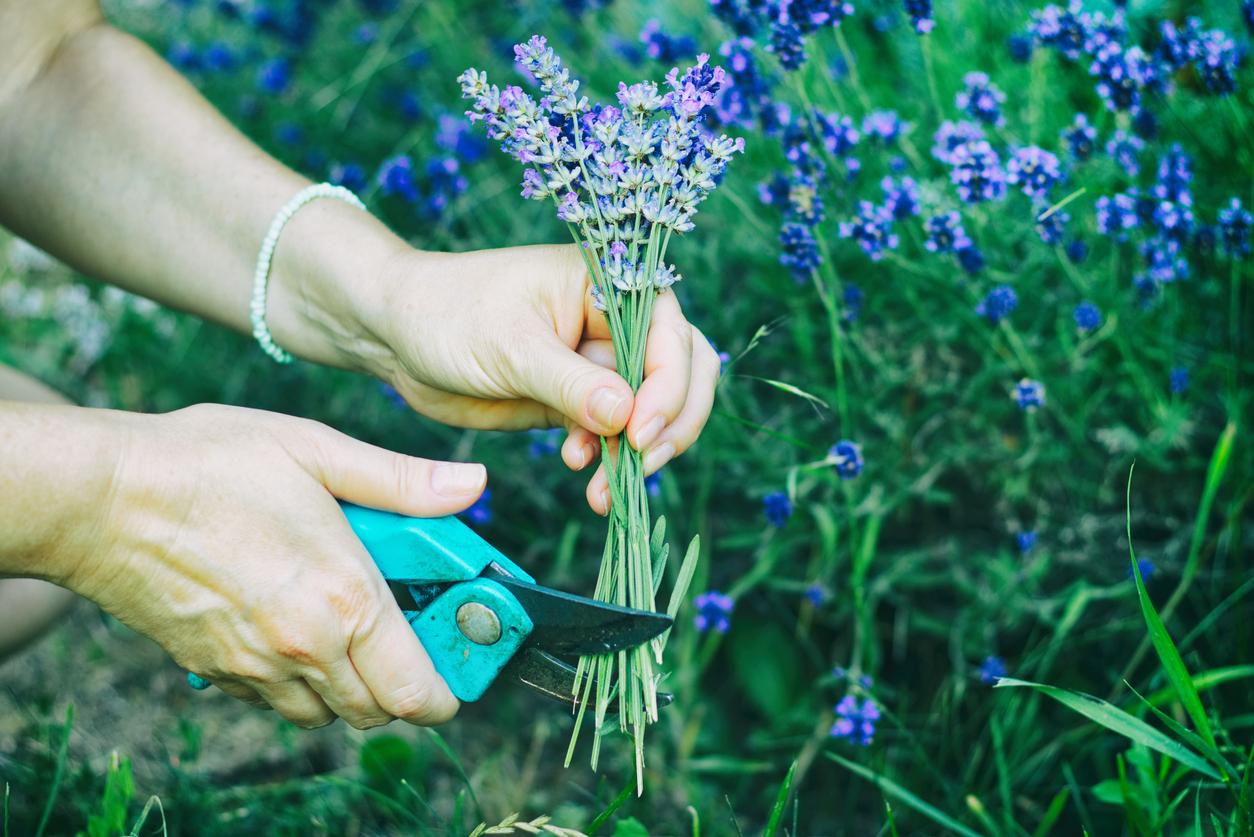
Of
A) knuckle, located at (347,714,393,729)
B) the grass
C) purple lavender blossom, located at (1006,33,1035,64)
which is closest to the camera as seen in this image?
knuckle, located at (347,714,393,729)

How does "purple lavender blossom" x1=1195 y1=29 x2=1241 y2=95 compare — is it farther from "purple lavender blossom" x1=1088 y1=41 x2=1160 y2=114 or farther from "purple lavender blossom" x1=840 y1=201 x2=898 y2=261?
"purple lavender blossom" x1=840 y1=201 x2=898 y2=261

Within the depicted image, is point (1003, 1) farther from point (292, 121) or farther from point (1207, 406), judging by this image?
point (292, 121)

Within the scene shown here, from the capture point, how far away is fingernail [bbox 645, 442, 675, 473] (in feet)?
4.47

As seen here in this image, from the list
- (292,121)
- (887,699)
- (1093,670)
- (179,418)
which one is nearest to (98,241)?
(179,418)

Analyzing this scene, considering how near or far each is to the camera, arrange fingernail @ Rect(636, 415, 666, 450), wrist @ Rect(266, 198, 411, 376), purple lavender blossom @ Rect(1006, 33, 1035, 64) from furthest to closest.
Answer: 1. purple lavender blossom @ Rect(1006, 33, 1035, 64)
2. wrist @ Rect(266, 198, 411, 376)
3. fingernail @ Rect(636, 415, 666, 450)

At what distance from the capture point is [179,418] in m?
1.34

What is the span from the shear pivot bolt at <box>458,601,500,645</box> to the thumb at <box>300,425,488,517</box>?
0.44 ft

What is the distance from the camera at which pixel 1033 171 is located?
1657 millimetres

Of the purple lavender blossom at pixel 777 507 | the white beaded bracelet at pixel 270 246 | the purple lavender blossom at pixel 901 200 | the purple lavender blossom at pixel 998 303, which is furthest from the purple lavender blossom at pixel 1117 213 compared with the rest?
the white beaded bracelet at pixel 270 246

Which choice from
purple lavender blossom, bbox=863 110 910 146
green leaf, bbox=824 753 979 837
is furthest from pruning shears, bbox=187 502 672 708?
purple lavender blossom, bbox=863 110 910 146

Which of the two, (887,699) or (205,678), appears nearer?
(205,678)

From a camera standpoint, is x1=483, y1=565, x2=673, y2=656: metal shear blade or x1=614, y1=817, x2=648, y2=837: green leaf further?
x1=614, y1=817, x2=648, y2=837: green leaf

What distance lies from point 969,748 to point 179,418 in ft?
5.12

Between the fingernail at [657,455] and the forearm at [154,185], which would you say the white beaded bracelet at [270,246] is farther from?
the fingernail at [657,455]
